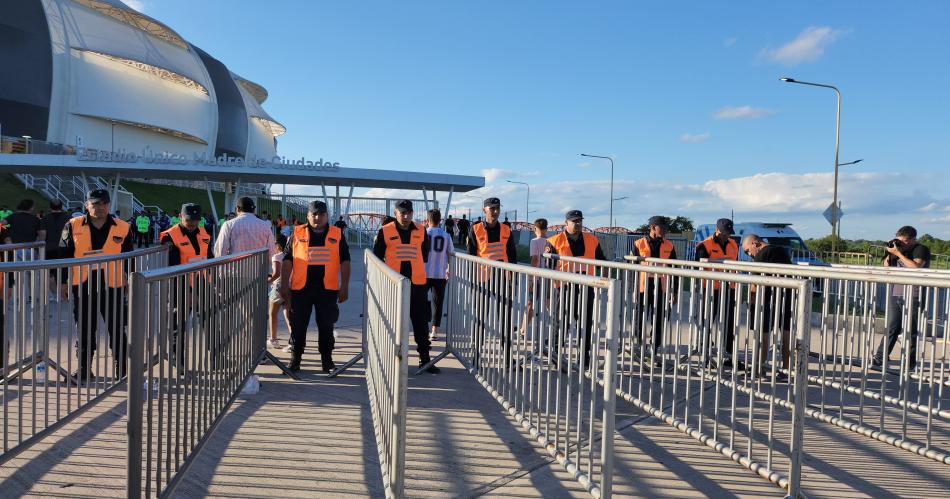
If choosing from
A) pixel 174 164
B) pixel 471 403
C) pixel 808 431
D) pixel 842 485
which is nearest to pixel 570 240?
pixel 471 403

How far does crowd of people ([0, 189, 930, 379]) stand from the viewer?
518 cm

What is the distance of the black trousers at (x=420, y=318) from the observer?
21.3 feet

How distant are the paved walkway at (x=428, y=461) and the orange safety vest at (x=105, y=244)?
110cm

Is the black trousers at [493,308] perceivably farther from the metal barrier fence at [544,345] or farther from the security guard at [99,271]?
the security guard at [99,271]

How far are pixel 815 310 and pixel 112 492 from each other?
13.3m

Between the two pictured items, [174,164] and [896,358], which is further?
[174,164]

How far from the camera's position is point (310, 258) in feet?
20.6

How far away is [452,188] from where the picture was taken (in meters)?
30.5

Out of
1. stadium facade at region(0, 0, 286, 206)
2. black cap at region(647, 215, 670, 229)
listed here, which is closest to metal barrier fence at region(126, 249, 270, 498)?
black cap at region(647, 215, 670, 229)

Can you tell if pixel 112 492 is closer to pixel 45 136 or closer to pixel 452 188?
pixel 452 188

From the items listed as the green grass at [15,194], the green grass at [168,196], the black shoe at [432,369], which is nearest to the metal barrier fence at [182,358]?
the black shoe at [432,369]

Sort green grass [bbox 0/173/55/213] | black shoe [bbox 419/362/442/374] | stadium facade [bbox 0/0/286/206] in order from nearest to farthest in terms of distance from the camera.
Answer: black shoe [bbox 419/362/442/374] < green grass [bbox 0/173/55/213] < stadium facade [bbox 0/0/286/206]

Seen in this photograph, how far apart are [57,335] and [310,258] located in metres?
2.78

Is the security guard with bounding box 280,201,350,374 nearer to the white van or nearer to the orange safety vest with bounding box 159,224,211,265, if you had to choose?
the orange safety vest with bounding box 159,224,211,265
